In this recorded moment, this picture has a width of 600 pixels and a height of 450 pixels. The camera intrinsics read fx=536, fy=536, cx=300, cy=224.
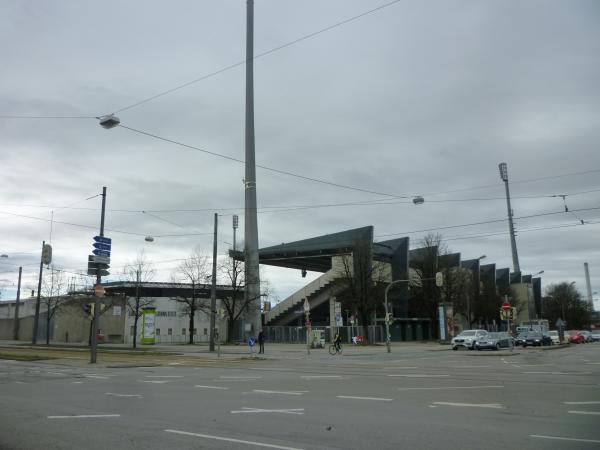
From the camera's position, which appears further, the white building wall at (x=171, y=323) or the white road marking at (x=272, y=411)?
the white building wall at (x=171, y=323)

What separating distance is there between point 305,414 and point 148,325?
147 feet

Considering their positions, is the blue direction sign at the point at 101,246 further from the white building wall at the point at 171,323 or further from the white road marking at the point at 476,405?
the white building wall at the point at 171,323

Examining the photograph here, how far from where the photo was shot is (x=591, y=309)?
137125 millimetres

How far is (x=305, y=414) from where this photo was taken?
32.0 feet

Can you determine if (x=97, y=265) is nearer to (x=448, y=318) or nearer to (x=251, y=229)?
(x=251, y=229)


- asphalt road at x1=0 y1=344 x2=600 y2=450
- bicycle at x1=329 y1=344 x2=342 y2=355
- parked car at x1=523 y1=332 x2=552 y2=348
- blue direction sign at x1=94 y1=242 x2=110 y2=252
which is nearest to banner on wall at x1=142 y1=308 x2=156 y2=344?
bicycle at x1=329 y1=344 x2=342 y2=355

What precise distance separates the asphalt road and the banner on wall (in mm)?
35262

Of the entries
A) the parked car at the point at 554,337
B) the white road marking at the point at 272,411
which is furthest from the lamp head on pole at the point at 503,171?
the white road marking at the point at 272,411

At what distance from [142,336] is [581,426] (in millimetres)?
47477

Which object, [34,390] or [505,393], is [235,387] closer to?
[34,390]

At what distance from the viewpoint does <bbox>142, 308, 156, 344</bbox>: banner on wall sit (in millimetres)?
51094

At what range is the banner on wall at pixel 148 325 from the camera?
51094mm

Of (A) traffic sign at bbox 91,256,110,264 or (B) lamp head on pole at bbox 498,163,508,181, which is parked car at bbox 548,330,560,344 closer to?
(A) traffic sign at bbox 91,256,110,264

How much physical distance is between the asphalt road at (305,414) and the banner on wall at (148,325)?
35.3m
